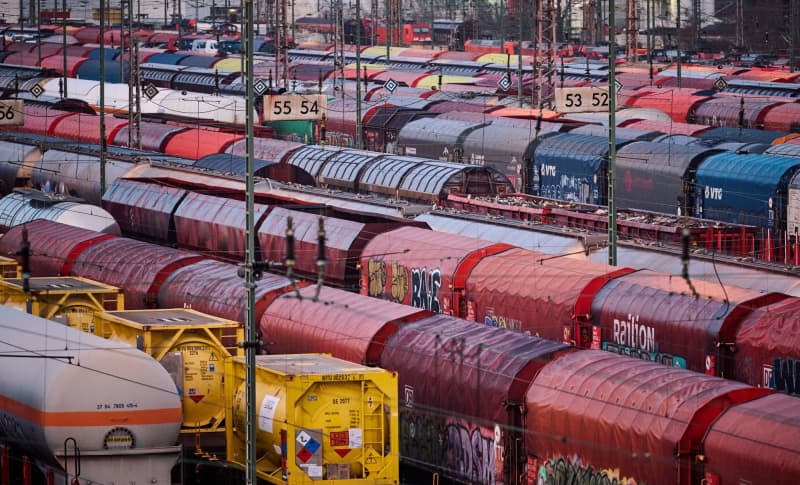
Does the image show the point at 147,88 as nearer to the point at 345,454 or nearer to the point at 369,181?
the point at 369,181

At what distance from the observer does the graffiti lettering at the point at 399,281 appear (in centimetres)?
3453

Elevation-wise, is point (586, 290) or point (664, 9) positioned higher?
point (664, 9)

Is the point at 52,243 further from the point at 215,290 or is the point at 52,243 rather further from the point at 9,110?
the point at 9,110

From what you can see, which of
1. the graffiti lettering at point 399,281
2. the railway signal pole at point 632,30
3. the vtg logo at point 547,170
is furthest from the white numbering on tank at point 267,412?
the railway signal pole at point 632,30

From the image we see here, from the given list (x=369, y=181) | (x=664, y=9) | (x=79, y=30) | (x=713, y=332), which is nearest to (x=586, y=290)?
(x=713, y=332)

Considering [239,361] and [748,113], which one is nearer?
[239,361]

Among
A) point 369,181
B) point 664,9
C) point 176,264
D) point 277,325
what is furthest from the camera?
point 664,9

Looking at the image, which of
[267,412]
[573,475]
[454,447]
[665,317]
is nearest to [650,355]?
[665,317]

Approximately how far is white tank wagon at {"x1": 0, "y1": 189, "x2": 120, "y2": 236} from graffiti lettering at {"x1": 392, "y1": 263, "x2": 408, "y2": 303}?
35.1 feet

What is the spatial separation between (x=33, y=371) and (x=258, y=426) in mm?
3575

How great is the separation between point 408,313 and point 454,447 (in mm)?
3464

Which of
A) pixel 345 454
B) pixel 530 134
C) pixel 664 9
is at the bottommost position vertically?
pixel 345 454

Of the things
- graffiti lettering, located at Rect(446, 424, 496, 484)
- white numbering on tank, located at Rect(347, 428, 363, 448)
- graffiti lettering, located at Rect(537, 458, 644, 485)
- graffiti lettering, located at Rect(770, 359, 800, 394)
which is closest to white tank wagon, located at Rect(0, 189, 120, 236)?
graffiti lettering, located at Rect(446, 424, 496, 484)

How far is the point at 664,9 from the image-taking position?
588 feet
